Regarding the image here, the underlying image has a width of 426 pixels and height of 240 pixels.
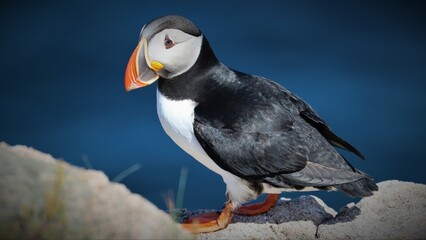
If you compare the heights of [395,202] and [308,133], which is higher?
[308,133]

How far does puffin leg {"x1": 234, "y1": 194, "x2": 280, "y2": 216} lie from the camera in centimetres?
466

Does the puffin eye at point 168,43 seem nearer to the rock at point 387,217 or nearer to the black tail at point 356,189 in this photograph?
the black tail at point 356,189

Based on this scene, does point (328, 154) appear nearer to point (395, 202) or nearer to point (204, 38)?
point (395, 202)

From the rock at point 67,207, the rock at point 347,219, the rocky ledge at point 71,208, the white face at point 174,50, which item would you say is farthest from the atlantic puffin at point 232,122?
the rock at point 67,207

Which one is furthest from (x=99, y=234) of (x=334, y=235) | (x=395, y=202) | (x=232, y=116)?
(x=395, y=202)

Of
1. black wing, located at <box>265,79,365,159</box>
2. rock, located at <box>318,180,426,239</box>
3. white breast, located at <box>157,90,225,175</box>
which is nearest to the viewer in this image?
white breast, located at <box>157,90,225,175</box>

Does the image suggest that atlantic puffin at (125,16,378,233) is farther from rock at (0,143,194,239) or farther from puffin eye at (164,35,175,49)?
rock at (0,143,194,239)

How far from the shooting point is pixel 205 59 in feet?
14.1

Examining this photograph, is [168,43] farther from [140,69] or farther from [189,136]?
[189,136]

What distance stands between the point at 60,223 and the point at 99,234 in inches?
7.6

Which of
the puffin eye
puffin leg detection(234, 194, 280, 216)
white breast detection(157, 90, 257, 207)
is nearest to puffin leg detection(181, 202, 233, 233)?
white breast detection(157, 90, 257, 207)

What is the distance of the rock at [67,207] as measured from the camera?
8.91 feet

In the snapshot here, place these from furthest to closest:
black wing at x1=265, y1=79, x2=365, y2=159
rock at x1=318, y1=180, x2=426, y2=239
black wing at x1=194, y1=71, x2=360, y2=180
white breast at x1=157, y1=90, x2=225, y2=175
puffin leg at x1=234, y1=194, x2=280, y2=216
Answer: puffin leg at x1=234, y1=194, x2=280, y2=216 < black wing at x1=265, y1=79, x2=365, y2=159 < rock at x1=318, y1=180, x2=426, y2=239 < white breast at x1=157, y1=90, x2=225, y2=175 < black wing at x1=194, y1=71, x2=360, y2=180

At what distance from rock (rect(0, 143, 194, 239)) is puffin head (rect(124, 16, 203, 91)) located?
1083mm
